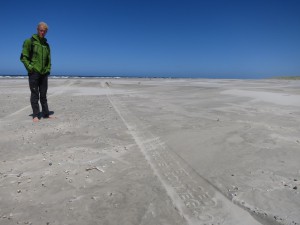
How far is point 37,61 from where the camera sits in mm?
7492

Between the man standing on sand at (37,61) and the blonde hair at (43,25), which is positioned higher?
the blonde hair at (43,25)

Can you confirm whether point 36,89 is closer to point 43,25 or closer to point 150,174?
point 43,25

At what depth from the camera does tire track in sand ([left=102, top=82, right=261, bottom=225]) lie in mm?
2706

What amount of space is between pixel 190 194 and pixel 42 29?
245 inches

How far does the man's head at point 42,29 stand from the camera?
24.2ft

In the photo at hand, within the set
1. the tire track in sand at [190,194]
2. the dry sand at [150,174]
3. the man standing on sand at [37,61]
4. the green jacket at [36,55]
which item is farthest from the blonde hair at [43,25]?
the tire track in sand at [190,194]

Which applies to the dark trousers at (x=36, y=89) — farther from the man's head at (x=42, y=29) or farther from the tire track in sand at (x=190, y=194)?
the tire track in sand at (x=190, y=194)

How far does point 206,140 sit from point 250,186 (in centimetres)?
206

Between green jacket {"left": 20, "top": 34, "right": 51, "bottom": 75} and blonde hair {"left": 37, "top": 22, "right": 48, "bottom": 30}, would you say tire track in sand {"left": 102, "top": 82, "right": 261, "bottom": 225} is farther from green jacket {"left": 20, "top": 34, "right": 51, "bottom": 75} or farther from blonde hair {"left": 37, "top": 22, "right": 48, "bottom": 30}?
blonde hair {"left": 37, "top": 22, "right": 48, "bottom": 30}

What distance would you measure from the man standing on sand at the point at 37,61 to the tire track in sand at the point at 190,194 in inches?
162

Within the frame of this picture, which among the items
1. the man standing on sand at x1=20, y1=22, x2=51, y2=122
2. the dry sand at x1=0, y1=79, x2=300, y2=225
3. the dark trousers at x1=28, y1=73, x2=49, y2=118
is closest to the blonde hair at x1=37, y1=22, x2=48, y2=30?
the man standing on sand at x1=20, y1=22, x2=51, y2=122

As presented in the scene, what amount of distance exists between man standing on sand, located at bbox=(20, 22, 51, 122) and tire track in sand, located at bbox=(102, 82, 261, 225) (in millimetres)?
4125

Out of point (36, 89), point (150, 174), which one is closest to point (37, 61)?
point (36, 89)

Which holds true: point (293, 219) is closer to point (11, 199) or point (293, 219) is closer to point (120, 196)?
point (120, 196)
